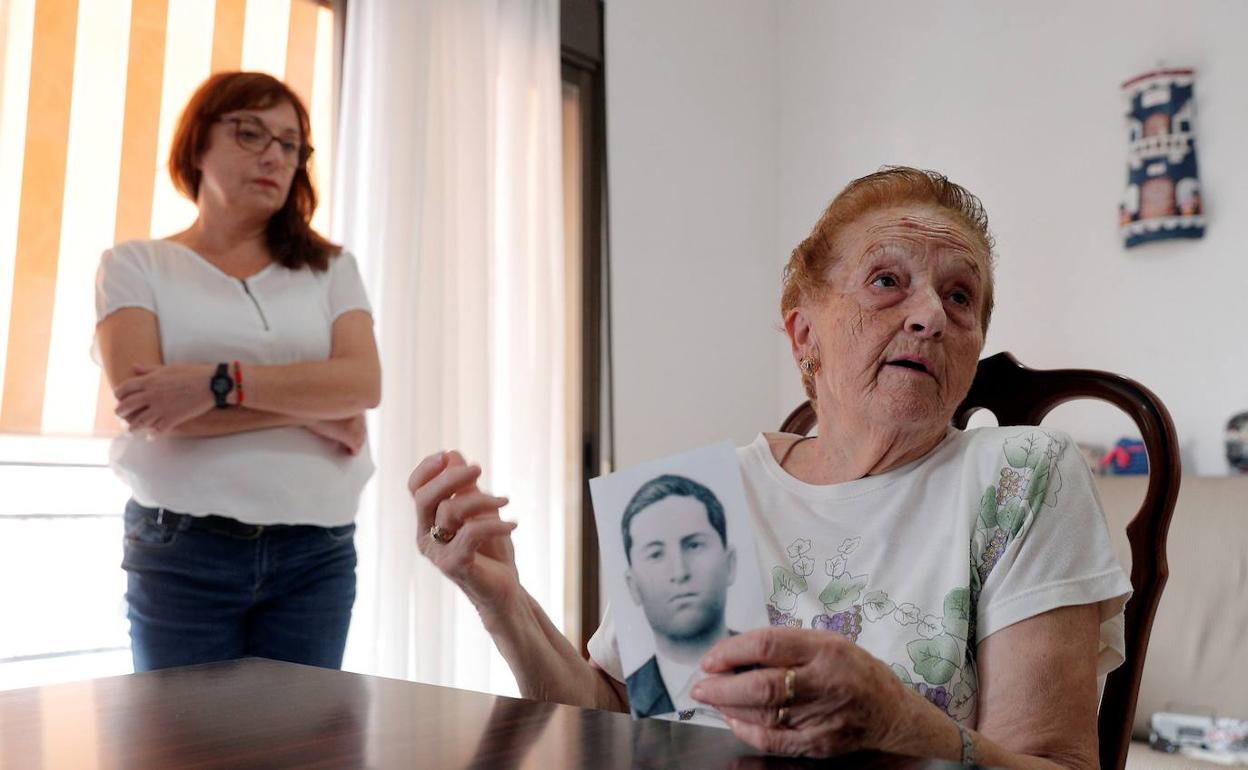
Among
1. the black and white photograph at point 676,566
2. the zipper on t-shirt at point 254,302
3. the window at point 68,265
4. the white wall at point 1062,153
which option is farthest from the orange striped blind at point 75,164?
the white wall at point 1062,153

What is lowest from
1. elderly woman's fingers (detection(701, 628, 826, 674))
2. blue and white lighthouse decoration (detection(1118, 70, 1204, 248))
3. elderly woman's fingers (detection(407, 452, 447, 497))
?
elderly woman's fingers (detection(701, 628, 826, 674))

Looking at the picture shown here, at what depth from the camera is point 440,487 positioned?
0.96 meters

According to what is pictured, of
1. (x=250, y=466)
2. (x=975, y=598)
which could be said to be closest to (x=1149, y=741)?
(x=975, y=598)

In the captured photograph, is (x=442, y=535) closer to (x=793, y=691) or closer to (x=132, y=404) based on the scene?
(x=793, y=691)

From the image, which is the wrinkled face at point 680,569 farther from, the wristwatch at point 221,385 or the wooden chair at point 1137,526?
the wristwatch at point 221,385

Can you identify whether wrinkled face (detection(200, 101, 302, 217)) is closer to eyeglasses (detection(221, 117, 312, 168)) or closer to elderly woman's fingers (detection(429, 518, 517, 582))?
eyeglasses (detection(221, 117, 312, 168))

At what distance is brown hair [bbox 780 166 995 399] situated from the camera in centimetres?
119

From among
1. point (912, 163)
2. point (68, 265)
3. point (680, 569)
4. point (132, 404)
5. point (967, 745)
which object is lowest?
point (967, 745)

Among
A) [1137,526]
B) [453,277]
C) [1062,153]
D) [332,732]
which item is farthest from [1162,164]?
[332,732]

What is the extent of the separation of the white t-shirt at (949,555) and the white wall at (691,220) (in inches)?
93.1

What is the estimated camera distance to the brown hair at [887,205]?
1.19 metres

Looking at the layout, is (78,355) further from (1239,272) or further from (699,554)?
(1239,272)

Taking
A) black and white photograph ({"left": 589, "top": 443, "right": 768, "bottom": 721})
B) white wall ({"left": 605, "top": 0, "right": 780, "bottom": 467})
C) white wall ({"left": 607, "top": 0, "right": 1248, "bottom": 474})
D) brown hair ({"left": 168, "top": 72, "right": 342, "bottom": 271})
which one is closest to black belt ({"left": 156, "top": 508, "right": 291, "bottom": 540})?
brown hair ({"left": 168, "top": 72, "right": 342, "bottom": 271})

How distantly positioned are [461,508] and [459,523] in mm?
21
